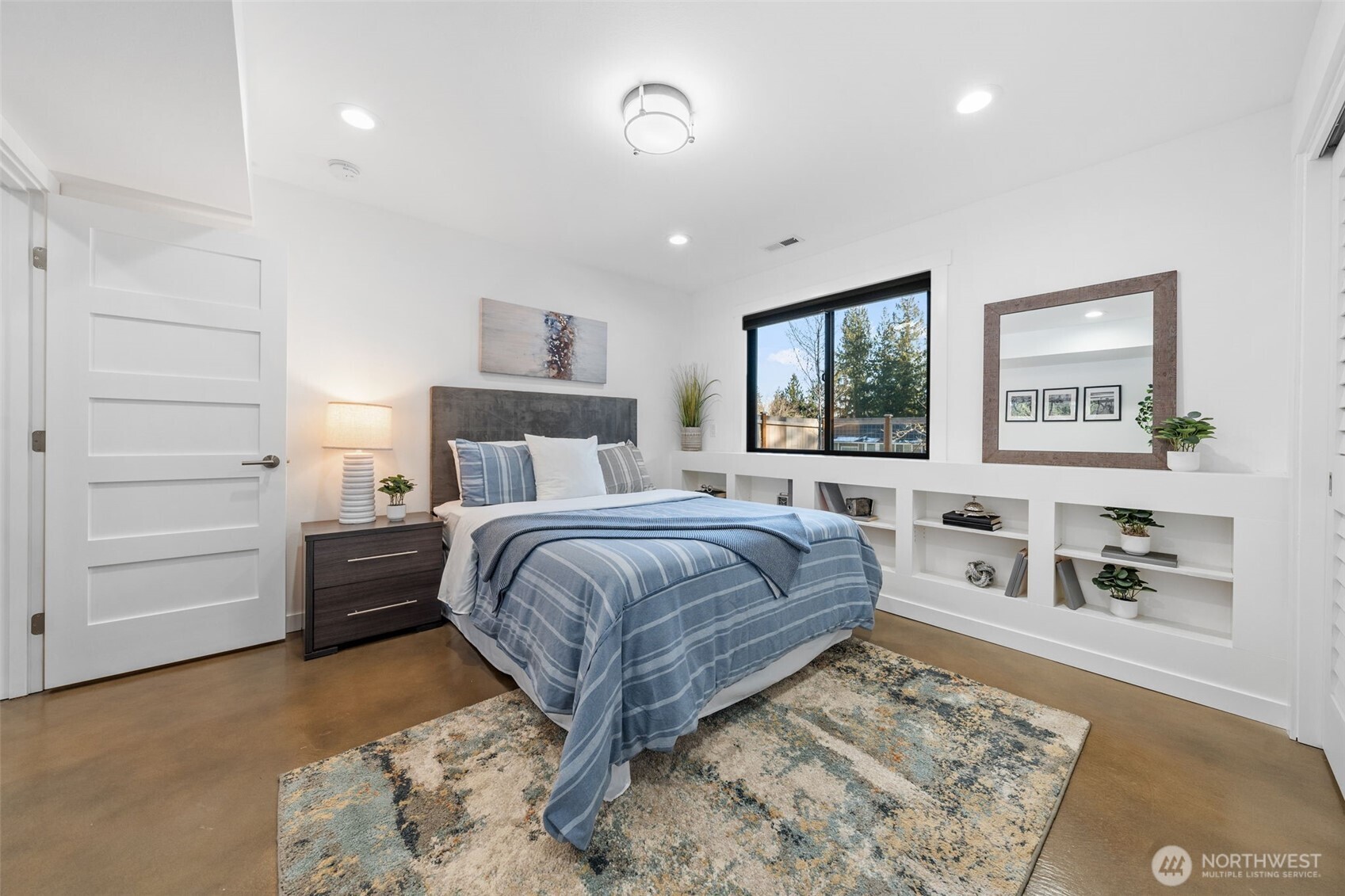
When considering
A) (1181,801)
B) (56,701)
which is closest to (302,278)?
(56,701)

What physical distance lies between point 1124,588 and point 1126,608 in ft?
0.33

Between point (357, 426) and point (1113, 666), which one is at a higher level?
point (357, 426)

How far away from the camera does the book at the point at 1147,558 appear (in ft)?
7.81

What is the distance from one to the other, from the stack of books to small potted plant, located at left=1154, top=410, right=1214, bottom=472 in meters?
0.82

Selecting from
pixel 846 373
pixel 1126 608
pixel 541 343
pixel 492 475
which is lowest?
pixel 1126 608

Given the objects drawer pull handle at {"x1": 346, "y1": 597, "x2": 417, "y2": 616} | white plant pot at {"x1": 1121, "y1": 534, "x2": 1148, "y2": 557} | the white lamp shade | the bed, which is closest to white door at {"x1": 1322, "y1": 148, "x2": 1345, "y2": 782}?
white plant pot at {"x1": 1121, "y1": 534, "x2": 1148, "y2": 557}

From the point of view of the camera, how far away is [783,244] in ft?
12.6

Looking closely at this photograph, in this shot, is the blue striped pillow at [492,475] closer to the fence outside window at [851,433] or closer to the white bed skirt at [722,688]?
the white bed skirt at [722,688]

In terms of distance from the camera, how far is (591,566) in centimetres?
175

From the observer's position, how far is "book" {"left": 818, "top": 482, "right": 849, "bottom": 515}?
382cm

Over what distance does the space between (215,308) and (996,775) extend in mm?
3955

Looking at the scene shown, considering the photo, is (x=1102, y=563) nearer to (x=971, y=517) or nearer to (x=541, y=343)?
(x=971, y=517)

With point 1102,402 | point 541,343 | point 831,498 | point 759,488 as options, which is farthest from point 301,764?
point 1102,402

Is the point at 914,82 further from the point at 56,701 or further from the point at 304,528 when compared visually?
the point at 56,701
